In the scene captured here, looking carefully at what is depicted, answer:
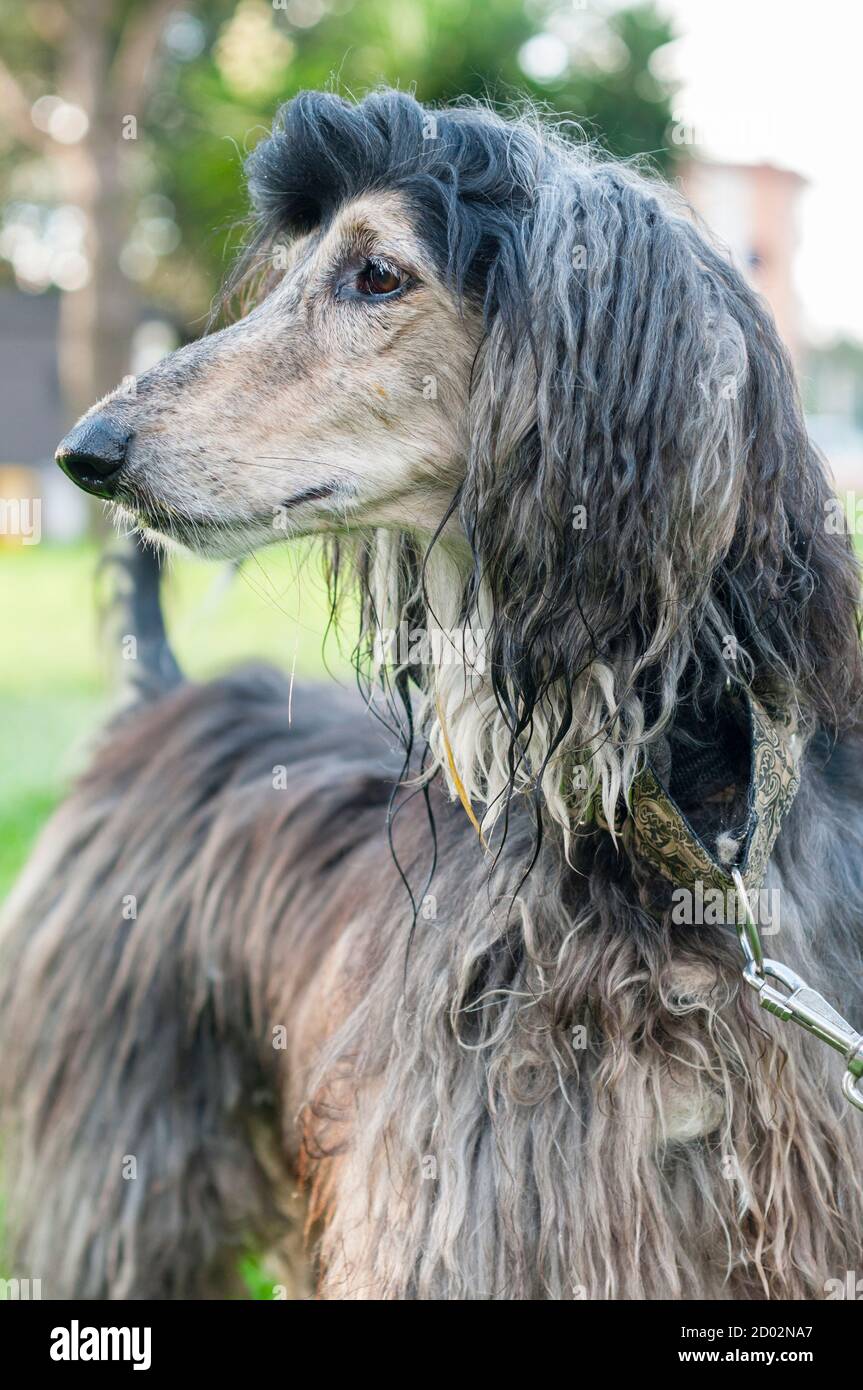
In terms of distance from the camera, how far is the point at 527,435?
1.72 m

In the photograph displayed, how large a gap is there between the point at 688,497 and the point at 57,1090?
1.97m

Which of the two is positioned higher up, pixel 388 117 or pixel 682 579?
pixel 388 117

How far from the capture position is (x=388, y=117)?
73.2 inches

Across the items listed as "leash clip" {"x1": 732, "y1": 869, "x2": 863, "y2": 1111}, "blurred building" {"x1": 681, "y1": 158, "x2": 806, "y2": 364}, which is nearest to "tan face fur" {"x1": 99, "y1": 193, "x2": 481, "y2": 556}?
"leash clip" {"x1": 732, "y1": 869, "x2": 863, "y2": 1111}

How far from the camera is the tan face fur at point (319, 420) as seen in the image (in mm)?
1781

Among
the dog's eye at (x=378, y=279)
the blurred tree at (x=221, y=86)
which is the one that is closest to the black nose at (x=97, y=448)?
the dog's eye at (x=378, y=279)

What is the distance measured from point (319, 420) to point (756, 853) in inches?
31.5

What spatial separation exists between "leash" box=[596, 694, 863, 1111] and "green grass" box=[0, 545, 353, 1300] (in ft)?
2.16

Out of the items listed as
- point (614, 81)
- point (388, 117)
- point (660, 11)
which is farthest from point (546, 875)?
point (660, 11)

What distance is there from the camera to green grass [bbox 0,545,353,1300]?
227 centimetres

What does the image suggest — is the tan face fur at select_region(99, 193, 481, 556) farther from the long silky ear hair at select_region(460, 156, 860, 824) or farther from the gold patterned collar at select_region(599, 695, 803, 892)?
the gold patterned collar at select_region(599, 695, 803, 892)

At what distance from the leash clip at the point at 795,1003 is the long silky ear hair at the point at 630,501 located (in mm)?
250

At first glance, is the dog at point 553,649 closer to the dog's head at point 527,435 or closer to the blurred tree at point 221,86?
the dog's head at point 527,435

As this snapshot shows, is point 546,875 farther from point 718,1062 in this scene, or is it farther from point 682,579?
point 682,579
